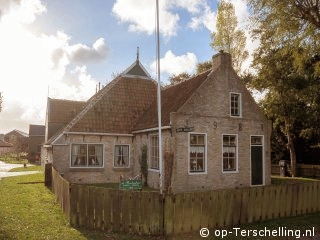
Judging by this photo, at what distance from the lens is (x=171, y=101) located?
2150 centimetres

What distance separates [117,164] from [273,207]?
41.4 ft

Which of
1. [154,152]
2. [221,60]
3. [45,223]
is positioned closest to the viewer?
[45,223]

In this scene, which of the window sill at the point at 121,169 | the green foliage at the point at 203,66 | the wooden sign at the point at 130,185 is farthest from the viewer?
the green foliage at the point at 203,66

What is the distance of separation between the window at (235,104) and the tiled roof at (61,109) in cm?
1626

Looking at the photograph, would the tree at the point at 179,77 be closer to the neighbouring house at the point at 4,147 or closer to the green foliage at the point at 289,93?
the green foliage at the point at 289,93

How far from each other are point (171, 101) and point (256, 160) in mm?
7045

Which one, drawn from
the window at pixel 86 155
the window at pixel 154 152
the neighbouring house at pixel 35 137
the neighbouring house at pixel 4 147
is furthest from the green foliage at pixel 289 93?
the neighbouring house at pixel 4 147

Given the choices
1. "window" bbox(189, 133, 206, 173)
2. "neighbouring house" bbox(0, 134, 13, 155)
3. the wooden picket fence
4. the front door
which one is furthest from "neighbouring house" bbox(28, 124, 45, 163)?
the wooden picket fence

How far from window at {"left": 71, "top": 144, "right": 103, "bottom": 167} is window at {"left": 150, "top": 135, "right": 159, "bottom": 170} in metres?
3.74

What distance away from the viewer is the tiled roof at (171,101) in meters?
19.7

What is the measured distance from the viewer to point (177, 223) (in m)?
10.3

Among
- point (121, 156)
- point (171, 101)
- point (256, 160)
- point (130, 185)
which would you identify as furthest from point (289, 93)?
point (130, 185)

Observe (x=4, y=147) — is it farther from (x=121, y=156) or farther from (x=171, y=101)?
(x=171, y=101)

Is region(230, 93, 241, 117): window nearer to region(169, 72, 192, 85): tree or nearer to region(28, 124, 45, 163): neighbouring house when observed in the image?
region(169, 72, 192, 85): tree
